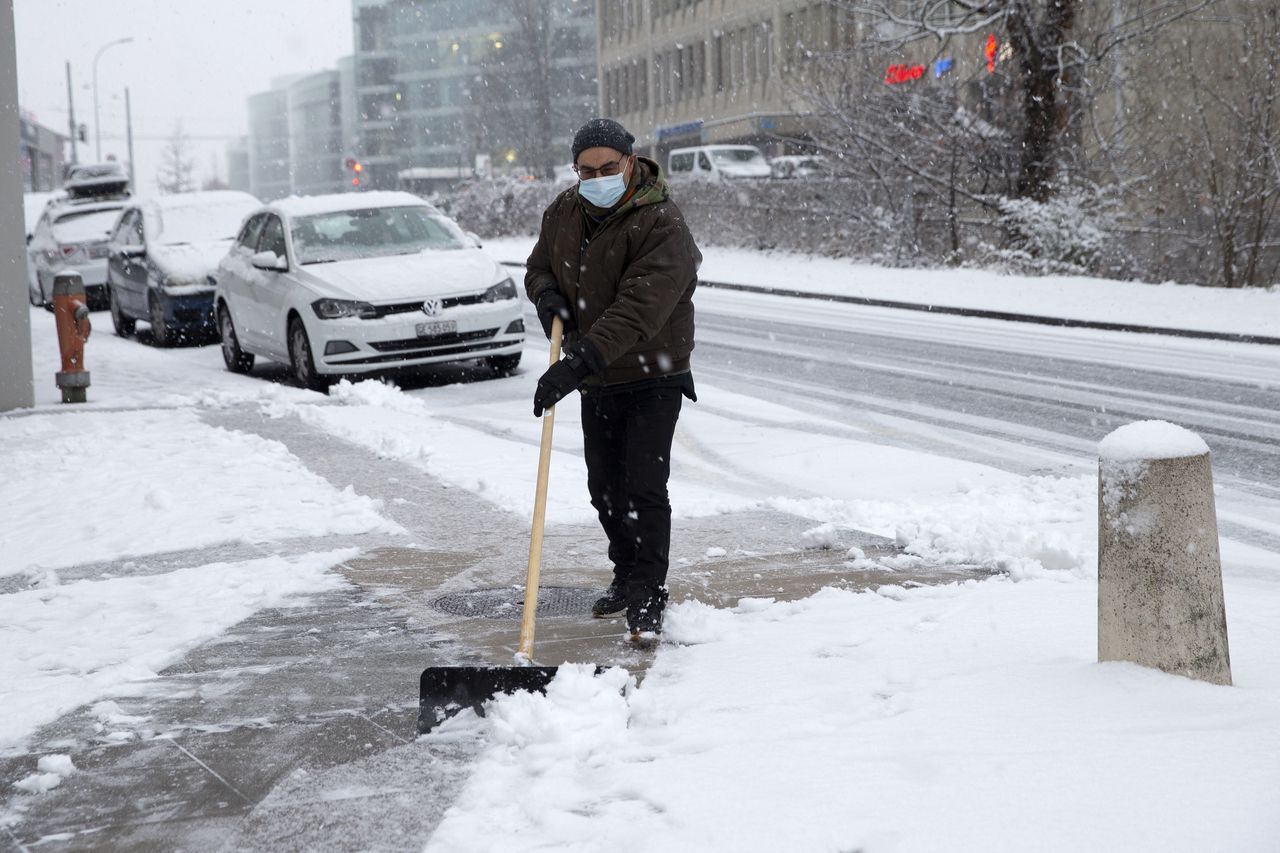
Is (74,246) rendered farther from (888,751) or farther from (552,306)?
(888,751)

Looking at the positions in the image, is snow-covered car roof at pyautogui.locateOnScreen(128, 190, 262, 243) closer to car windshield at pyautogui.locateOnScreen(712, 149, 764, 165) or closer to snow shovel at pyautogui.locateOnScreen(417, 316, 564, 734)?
snow shovel at pyautogui.locateOnScreen(417, 316, 564, 734)

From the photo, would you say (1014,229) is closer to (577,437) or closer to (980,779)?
(577,437)

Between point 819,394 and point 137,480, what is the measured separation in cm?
566

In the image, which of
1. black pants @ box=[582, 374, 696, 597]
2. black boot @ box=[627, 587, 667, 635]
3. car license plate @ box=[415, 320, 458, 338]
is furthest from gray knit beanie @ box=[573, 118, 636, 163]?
car license plate @ box=[415, 320, 458, 338]

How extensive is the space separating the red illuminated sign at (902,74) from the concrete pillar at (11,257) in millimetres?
17397

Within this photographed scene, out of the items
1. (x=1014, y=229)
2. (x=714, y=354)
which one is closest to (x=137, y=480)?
(x=714, y=354)

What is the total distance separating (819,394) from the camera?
11.8 meters

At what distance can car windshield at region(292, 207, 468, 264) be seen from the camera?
13.1m

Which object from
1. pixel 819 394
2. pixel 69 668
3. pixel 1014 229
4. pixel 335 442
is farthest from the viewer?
pixel 1014 229

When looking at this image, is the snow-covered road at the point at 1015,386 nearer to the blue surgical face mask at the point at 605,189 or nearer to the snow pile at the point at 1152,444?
the snow pile at the point at 1152,444

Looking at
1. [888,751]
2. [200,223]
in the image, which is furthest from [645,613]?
[200,223]

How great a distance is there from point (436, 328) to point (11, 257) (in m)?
3.28

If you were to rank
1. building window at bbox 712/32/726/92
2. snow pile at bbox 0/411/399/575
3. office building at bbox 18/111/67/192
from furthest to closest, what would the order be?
office building at bbox 18/111/67/192
building window at bbox 712/32/726/92
snow pile at bbox 0/411/399/575

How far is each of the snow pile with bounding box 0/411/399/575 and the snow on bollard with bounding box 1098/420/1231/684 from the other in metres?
3.72
